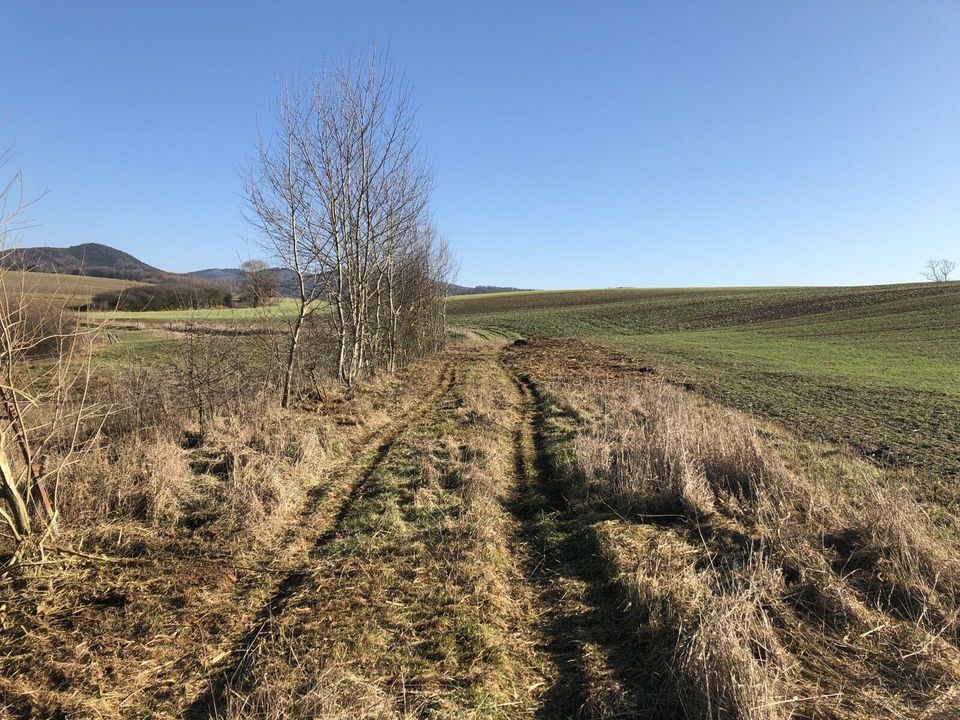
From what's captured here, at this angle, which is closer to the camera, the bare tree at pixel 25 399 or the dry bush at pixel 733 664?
the dry bush at pixel 733 664

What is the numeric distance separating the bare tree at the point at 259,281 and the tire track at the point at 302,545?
160 inches

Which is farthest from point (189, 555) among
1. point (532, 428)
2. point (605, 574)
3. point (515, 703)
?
point (532, 428)

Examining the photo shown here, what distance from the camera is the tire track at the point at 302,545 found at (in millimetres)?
3385

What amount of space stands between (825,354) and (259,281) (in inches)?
1142

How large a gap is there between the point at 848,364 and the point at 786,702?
26641 mm

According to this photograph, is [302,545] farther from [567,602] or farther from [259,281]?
[259,281]

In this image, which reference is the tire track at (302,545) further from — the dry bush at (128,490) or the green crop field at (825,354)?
the green crop field at (825,354)

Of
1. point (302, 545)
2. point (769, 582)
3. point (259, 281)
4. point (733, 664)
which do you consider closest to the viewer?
→ point (733, 664)

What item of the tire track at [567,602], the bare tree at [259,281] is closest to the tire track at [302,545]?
the tire track at [567,602]

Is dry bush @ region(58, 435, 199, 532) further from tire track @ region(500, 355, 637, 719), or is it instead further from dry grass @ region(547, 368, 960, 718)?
dry grass @ region(547, 368, 960, 718)

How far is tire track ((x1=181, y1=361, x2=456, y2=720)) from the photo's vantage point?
338 centimetres

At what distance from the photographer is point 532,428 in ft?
36.1

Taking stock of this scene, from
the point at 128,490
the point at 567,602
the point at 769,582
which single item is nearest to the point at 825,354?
the point at 769,582

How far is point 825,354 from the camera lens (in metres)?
28.6
